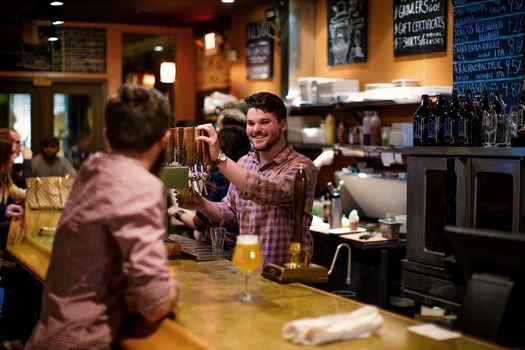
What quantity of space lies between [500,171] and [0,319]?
10.9ft

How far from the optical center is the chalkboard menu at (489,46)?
5.10 m

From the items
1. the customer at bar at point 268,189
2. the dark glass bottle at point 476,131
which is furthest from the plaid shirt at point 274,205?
the dark glass bottle at point 476,131

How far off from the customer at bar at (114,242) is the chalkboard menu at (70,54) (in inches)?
380

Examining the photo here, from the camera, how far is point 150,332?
246 cm

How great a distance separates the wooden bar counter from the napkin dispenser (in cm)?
4

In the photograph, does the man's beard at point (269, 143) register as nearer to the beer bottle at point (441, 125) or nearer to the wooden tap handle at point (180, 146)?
the wooden tap handle at point (180, 146)

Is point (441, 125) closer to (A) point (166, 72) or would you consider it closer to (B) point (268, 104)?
(B) point (268, 104)

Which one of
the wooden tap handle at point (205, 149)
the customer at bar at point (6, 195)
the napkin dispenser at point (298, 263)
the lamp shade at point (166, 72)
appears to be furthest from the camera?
the lamp shade at point (166, 72)

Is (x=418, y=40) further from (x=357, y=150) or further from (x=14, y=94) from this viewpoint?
(x=14, y=94)

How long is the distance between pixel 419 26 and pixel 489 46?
1.24m

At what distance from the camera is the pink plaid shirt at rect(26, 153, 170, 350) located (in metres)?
2.24

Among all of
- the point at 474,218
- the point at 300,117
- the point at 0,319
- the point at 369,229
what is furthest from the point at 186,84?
the point at 474,218

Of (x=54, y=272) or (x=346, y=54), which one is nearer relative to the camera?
(x=54, y=272)

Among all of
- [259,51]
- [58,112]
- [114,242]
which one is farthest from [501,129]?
[58,112]
